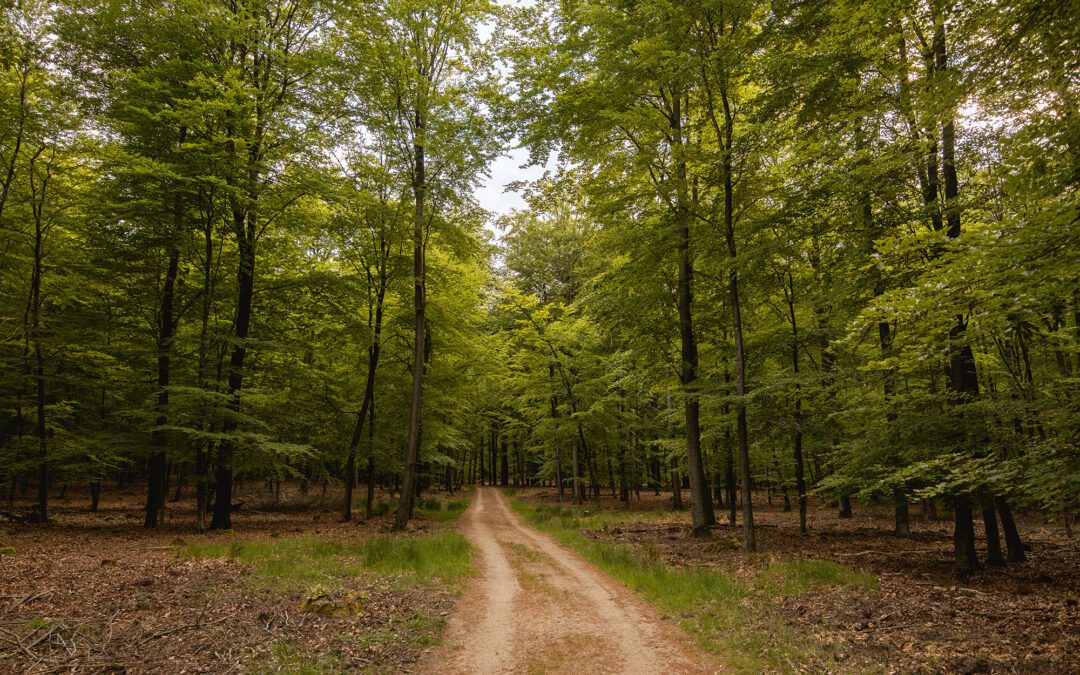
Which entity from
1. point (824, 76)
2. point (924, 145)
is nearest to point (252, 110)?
point (824, 76)

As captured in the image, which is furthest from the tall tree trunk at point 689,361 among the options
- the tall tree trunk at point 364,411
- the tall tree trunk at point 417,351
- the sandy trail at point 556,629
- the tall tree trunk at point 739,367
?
the tall tree trunk at point 364,411

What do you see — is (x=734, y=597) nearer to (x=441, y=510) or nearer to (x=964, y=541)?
(x=964, y=541)

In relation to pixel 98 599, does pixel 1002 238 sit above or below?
above

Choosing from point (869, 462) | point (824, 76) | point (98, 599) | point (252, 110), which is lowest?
point (98, 599)

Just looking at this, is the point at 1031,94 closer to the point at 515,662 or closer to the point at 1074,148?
the point at 1074,148

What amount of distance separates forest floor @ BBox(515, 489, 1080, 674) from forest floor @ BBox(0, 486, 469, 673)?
4233mm

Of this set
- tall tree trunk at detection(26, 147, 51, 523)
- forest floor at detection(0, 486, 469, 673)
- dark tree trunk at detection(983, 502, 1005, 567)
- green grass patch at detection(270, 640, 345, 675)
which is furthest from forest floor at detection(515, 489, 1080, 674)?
tall tree trunk at detection(26, 147, 51, 523)

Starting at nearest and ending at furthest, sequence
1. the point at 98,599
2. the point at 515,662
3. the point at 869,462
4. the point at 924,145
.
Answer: the point at 515,662 < the point at 98,599 < the point at 924,145 < the point at 869,462

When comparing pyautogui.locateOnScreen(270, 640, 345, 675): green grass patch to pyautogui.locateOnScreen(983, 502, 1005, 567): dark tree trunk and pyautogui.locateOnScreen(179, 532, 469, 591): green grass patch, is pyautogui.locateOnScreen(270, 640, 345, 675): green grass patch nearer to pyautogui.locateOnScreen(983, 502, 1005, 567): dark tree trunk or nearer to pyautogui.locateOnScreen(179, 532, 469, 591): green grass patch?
pyautogui.locateOnScreen(179, 532, 469, 591): green grass patch

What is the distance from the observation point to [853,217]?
10602 millimetres

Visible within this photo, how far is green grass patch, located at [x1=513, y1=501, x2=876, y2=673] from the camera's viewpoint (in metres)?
5.98

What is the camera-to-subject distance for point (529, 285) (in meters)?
37.3

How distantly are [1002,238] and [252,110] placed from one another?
17129mm

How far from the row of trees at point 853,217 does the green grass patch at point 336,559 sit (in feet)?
24.0
